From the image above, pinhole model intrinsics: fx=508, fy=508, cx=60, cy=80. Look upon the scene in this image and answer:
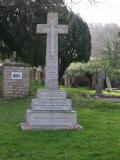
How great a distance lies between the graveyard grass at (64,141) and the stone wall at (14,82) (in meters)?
5.49

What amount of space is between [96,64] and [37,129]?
125ft

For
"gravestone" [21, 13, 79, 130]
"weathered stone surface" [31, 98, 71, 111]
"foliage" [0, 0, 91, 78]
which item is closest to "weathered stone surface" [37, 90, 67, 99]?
Result: "gravestone" [21, 13, 79, 130]

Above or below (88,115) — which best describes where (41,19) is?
above

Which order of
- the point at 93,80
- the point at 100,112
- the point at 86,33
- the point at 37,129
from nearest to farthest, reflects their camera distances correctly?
the point at 37,129
the point at 100,112
the point at 86,33
the point at 93,80

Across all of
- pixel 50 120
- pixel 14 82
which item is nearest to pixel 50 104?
pixel 50 120

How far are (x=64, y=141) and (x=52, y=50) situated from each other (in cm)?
358

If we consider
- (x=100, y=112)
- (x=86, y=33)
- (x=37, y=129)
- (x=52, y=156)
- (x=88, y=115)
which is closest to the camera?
(x=52, y=156)

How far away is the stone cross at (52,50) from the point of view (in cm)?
1355

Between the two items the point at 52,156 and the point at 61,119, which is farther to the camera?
the point at 61,119

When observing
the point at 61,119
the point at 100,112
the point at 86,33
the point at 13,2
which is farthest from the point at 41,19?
the point at 86,33

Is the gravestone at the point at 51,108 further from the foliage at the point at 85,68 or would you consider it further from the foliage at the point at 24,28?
the foliage at the point at 85,68

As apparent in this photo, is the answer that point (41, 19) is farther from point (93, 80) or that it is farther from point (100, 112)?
point (93, 80)

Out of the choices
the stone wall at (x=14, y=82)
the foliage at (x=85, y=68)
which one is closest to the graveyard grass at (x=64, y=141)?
the stone wall at (x=14, y=82)

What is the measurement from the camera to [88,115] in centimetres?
1648
